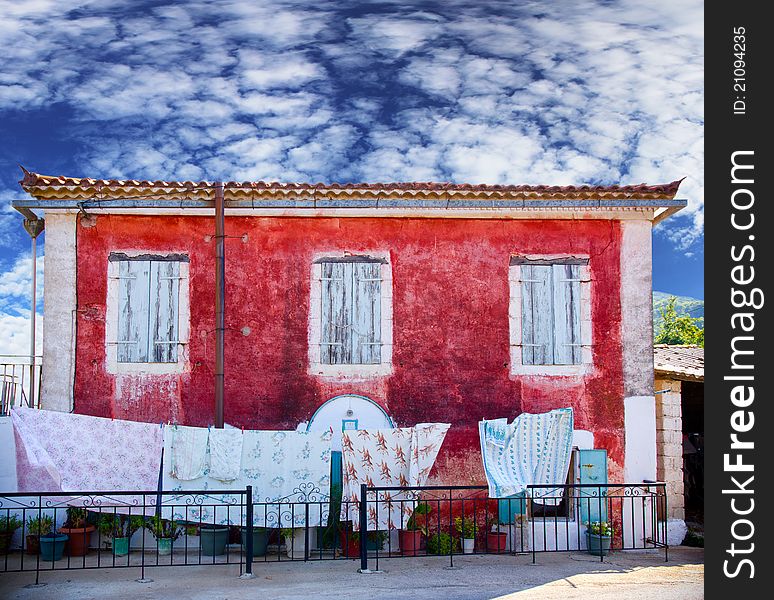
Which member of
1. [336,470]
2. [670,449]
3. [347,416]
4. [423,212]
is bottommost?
[336,470]

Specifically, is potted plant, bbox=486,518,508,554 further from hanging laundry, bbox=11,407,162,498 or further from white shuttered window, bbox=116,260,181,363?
white shuttered window, bbox=116,260,181,363

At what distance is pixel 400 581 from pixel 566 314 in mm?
4697

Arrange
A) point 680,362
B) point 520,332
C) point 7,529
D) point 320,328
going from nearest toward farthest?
point 7,529 → point 320,328 → point 520,332 → point 680,362

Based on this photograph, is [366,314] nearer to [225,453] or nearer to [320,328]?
[320,328]

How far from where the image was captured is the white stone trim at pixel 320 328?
1145cm

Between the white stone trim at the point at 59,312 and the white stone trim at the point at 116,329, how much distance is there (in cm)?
47

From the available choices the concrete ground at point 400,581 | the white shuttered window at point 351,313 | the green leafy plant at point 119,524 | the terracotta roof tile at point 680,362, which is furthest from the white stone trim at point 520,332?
the green leafy plant at point 119,524

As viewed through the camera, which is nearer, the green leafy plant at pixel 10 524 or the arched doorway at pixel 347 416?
the green leafy plant at pixel 10 524

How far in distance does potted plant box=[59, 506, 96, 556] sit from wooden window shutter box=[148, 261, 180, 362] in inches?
86.2

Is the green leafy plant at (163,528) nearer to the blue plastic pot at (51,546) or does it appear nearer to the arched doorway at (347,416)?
the blue plastic pot at (51,546)

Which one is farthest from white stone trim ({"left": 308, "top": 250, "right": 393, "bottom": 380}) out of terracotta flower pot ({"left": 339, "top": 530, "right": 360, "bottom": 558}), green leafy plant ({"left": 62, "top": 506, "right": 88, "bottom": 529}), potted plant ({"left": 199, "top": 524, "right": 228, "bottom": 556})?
green leafy plant ({"left": 62, "top": 506, "right": 88, "bottom": 529})

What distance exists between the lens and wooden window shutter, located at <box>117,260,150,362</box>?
37.4ft

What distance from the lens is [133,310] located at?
11.5 metres

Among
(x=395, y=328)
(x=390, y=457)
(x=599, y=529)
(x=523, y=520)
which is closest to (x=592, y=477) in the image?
(x=599, y=529)
